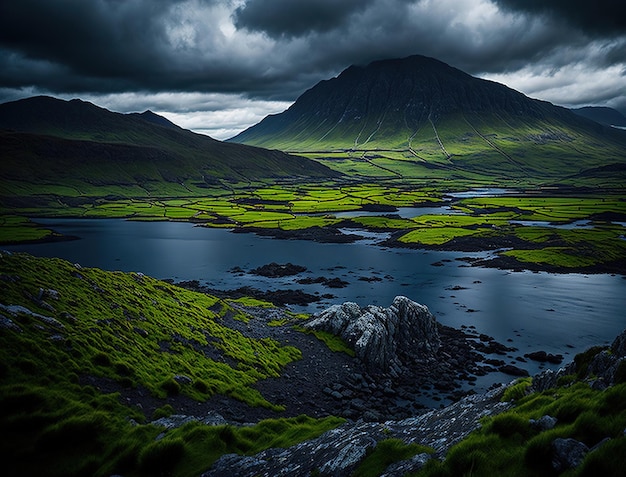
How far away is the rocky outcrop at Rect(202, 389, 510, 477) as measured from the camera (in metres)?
13.5

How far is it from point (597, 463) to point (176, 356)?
35413mm

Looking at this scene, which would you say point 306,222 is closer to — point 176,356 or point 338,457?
point 176,356

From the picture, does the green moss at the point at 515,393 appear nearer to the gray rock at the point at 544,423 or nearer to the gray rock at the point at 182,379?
the gray rock at the point at 544,423

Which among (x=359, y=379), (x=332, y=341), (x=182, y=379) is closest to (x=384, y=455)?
(x=182, y=379)

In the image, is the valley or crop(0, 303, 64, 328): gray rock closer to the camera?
the valley

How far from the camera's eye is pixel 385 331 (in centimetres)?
5500

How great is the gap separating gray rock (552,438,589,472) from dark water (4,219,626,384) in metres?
52.5

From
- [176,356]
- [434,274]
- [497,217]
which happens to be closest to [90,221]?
[434,274]

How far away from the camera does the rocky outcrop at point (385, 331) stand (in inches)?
2069

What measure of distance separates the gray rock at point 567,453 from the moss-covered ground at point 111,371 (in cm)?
1184

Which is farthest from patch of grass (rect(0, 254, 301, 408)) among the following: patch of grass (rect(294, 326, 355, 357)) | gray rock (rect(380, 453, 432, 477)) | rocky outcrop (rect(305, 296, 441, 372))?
gray rock (rect(380, 453, 432, 477))

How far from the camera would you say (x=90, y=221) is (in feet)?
641

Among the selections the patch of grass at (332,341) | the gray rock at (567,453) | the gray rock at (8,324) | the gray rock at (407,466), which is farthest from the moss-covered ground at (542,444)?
the patch of grass at (332,341)

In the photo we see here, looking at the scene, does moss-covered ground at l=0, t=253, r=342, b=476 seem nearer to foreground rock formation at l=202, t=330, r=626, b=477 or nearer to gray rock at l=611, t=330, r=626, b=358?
foreground rock formation at l=202, t=330, r=626, b=477
